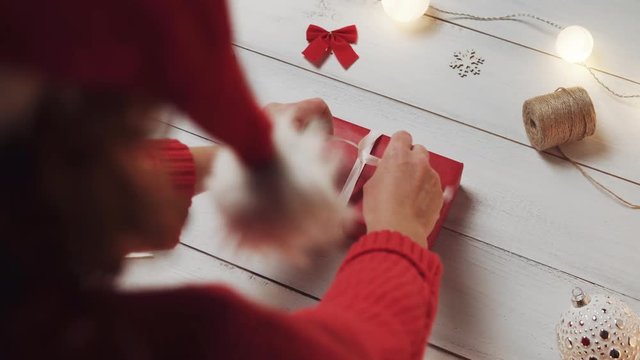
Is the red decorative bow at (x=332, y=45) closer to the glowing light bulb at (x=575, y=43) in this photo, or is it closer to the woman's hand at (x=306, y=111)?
the woman's hand at (x=306, y=111)

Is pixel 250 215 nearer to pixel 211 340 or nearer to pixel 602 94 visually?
pixel 211 340

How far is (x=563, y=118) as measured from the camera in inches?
38.9

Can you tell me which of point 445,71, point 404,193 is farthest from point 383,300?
point 445,71

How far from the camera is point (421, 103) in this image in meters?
1.10

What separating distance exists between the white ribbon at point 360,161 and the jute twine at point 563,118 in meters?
0.23

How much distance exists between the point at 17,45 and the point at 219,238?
685mm

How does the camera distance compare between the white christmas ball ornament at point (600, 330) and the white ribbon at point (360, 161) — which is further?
the white ribbon at point (360, 161)

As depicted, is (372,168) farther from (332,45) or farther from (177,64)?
(177,64)

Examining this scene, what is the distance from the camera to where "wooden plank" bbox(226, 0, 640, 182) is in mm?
1062

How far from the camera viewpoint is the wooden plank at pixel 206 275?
3.15 feet

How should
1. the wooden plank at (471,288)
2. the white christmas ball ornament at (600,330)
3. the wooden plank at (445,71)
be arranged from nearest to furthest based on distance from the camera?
the white christmas ball ornament at (600,330) < the wooden plank at (471,288) < the wooden plank at (445,71)

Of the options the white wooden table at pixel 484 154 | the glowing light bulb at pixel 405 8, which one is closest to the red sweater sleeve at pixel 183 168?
the white wooden table at pixel 484 154

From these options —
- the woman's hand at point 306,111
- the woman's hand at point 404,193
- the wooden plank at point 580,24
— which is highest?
the wooden plank at point 580,24

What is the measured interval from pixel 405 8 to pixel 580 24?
0.97 ft
